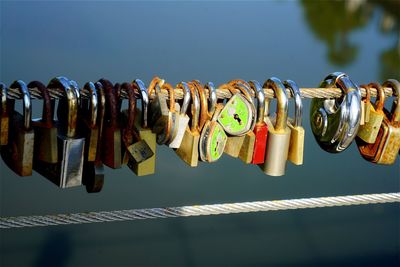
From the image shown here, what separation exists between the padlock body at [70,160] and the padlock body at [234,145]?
1.03ft

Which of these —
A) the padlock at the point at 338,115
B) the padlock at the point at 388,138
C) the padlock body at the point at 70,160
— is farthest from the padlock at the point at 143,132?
the padlock at the point at 388,138

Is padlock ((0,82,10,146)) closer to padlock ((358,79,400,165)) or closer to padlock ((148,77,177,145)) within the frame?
padlock ((148,77,177,145))

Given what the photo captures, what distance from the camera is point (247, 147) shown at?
1.15 metres

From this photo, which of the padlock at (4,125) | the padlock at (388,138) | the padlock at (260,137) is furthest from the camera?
the padlock at (388,138)

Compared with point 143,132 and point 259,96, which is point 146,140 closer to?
point 143,132

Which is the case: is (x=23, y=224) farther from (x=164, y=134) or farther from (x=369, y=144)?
(x=369, y=144)

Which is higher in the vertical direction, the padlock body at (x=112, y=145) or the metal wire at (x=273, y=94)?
the metal wire at (x=273, y=94)

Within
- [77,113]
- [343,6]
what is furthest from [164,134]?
[343,6]

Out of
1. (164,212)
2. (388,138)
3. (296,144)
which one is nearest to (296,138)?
(296,144)

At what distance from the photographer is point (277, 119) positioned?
118cm

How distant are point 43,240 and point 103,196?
0.45m

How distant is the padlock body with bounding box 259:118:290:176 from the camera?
46.0 inches

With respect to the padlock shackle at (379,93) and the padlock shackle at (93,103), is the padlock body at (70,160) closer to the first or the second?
the padlock shackle at (93,103)

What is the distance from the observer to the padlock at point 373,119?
1.20m
